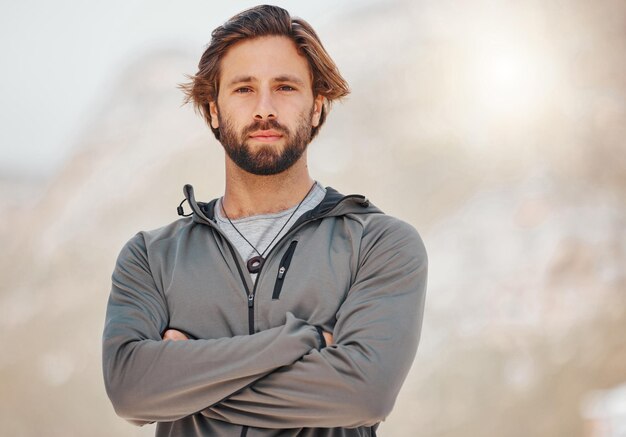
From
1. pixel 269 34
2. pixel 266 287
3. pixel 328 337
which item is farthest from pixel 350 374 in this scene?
pixel 269 34

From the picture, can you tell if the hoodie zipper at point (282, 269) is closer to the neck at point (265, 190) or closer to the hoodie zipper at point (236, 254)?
the hoodie zipper at point (236, 254)

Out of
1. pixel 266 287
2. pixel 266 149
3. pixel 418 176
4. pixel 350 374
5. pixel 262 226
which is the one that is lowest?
pixel 350 374

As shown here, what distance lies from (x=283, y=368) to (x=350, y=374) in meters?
0.11

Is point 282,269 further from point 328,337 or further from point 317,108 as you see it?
point 317,108

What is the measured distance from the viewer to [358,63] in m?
7.04

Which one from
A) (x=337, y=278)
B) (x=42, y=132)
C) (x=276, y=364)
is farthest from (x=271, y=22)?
(x=42, y=132)

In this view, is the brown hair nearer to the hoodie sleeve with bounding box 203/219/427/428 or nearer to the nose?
the nose

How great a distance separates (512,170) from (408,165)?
0.83 metres

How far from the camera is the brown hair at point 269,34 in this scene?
1682 mm

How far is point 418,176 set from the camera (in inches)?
267

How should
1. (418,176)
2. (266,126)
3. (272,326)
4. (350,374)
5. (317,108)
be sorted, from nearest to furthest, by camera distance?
(350,374) < (272,326) < (266,126) < (317,108) < (418,176)

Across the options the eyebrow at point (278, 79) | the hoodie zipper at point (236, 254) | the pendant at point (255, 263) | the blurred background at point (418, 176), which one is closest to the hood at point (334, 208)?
the hoodie zipper at point (236, 254)

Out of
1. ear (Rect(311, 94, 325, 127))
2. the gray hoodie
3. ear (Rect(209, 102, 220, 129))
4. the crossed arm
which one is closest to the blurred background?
ear (Rect(209, 102, 220, 129))

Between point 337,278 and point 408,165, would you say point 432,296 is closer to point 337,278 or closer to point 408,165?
point 408,165
